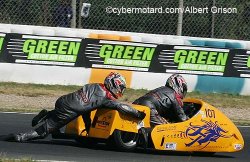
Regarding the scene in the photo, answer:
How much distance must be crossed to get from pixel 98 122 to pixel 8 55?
6734 millimetres

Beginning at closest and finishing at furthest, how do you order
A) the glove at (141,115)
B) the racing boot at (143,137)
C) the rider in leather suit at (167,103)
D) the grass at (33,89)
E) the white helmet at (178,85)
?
the racing boot at (143,137)
the glove at (141,115)
the rider in leather suit at (167,103)
the white helmet at (178,85)
the grass at (33,89)

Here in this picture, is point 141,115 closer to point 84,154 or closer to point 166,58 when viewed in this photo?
point 84,154

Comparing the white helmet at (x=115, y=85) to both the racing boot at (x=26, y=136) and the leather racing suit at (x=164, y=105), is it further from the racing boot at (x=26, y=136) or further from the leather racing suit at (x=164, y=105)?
the racing boot at (x=26, y=136)

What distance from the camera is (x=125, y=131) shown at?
10.0m

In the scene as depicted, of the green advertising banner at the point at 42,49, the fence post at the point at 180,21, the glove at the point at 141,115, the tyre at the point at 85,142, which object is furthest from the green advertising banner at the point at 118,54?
the glove at the point at 141,115

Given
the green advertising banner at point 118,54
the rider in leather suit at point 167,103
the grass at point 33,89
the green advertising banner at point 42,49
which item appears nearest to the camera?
the rider in leather suit at point 167,103

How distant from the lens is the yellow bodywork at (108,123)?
9.92 m

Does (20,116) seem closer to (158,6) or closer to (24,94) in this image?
(24,94)

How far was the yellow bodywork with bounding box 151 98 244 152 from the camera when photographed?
9977 millimetres

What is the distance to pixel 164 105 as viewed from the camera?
1038 centimetres

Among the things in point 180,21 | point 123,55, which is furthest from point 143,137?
point 180,21

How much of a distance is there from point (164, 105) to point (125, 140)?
73 cm

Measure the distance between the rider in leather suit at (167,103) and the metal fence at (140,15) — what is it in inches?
253

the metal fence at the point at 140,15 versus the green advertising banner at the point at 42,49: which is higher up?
the metal fence at the point at 140,15
